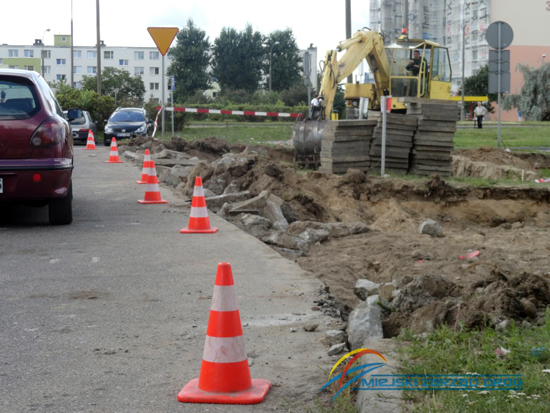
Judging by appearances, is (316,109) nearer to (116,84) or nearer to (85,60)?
(116,84)

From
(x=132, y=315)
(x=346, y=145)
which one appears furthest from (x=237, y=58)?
(x=132, y=315)

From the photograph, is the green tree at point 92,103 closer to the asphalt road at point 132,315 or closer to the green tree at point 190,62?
the asphalt road at point 132,315

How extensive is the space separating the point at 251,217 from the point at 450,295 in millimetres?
5169

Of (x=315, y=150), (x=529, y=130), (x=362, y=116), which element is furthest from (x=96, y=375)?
(x=529, y=130)

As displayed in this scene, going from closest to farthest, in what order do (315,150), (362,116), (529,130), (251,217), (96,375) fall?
(96,375), (251,217), (315,150), (362,116), (529,130)

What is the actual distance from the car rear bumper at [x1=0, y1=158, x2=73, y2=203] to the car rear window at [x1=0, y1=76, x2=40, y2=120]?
1.93 feet

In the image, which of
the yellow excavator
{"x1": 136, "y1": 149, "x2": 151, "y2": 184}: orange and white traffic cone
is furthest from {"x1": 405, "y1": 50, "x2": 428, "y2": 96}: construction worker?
{"x1": 136, "y1": 149, "x2": 151, "y2": 184}: orange and white traffic cone

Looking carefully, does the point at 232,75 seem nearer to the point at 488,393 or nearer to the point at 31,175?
the point at 31,175

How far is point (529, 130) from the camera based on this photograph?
3556 cm

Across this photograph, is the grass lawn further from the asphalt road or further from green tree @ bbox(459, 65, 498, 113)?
green tree @ bbox(459, 65, 498, 113)

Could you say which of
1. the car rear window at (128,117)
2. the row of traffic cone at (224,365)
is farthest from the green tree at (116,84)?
the row of traffic cone at (224,365)

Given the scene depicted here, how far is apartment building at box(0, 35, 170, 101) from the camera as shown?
129m

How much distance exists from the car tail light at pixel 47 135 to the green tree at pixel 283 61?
9010 centimetres

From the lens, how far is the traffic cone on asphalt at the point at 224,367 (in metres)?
4.14
